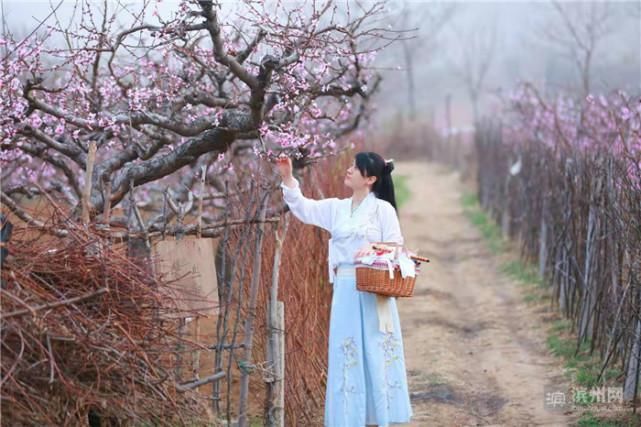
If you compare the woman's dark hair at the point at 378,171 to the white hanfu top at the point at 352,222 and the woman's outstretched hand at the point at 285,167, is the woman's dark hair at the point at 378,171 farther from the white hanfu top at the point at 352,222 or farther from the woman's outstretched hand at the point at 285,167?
the woman's outstretched hand at the point at 285,167

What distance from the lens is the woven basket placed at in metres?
4.47

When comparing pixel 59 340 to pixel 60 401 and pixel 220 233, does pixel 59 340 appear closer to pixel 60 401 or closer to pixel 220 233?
pixel 60 401

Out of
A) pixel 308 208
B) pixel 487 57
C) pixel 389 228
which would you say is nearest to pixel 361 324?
pixel 389 228

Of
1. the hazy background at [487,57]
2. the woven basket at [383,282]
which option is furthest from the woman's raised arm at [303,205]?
the hazy background at [487,57]

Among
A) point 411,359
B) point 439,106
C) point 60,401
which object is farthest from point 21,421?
point 439,106

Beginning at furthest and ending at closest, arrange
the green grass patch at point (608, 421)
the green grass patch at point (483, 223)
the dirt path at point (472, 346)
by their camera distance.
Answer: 1. the green grass patch at point (483, 223)
2. the dirt path at point (472, 346)
3. the green grass patch at point (608, 421)

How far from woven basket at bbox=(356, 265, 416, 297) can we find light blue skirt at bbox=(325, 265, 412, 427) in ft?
0.58

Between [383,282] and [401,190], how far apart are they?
54.6 feet

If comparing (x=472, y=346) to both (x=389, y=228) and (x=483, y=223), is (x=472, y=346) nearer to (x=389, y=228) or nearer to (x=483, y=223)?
(x=389, y=228)

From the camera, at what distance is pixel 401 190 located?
2105 centimetres

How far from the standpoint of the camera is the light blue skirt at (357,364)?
4.68 metres

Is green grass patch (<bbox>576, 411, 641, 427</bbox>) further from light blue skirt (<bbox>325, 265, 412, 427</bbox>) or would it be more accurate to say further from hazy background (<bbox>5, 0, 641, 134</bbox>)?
hazy background (<bbox>5, 0, 641, 134</bbox>)

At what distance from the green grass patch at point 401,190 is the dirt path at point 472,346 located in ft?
16.1

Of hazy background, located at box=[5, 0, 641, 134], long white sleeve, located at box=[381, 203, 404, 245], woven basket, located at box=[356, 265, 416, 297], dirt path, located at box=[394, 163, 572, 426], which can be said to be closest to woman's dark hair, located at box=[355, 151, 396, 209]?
long white sleeve, located at box=[381, 203, 404, 245]
